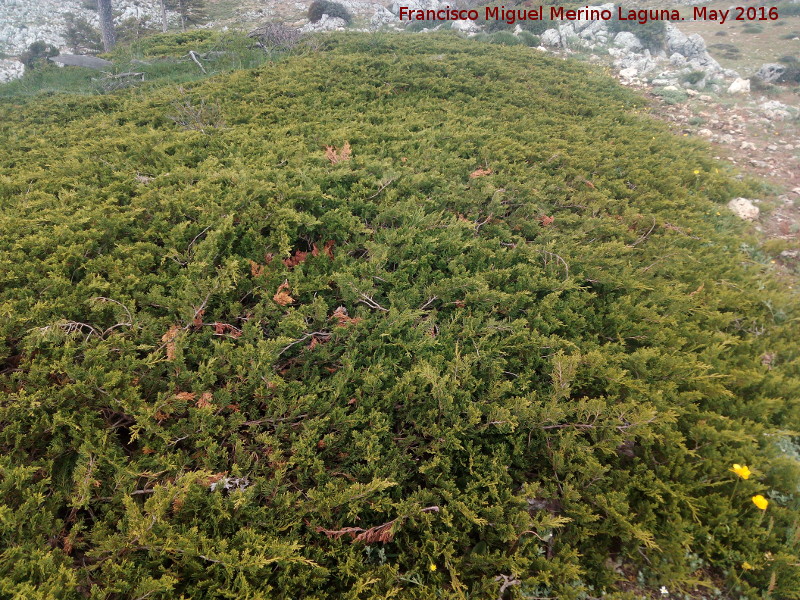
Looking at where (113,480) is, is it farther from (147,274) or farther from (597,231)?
(597,231)

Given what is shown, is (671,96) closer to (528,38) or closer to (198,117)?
(528,38)

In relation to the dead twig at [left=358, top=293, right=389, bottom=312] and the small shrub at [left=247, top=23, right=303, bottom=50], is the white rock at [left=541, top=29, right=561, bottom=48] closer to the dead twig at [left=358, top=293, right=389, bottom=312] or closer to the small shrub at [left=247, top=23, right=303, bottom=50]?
the small shrub at [left=247, top=23, right=303, bottom=50]

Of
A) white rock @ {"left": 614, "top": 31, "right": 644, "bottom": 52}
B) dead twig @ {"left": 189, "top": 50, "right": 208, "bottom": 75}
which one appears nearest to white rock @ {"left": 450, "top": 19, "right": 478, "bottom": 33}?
white rock @ {"left": 614, "top": 31, "right": 644, "bottom": 52}

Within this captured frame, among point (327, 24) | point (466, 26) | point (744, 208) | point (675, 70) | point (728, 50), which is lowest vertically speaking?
point (744, 208)

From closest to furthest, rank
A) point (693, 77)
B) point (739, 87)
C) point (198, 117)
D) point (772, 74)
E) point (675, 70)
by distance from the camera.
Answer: point (198, 117) → point (739, 87) → point (693, 77) → point (772, 74) → point (675, 70)

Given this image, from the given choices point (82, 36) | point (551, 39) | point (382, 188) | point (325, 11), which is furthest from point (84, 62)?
point (551, 39)

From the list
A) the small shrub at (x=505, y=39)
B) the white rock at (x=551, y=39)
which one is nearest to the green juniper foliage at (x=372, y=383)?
the small shrub at (x=505, y=39)
